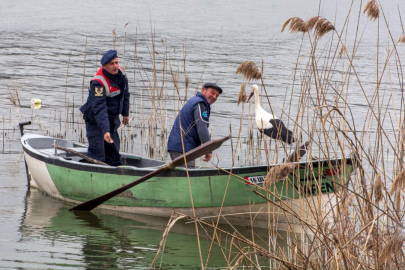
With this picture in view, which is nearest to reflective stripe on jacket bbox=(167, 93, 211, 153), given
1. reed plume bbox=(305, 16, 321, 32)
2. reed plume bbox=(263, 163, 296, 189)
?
reed plume bbox=(305, 16, 321, 32)

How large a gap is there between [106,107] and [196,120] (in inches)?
40.8

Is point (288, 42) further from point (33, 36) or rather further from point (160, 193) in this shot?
point (160, 193)

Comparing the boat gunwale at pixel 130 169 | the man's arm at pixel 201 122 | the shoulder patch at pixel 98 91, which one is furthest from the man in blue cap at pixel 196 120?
the shoulder patch at pixel 98 91

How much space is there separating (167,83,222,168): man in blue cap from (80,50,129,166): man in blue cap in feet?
2.33

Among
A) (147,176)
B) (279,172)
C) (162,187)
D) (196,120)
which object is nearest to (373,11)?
(279,172)

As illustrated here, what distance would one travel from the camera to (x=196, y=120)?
21.7ft

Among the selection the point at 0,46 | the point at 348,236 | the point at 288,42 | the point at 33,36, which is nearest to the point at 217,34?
the point at 288,42

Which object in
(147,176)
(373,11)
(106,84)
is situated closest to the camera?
(373,11)

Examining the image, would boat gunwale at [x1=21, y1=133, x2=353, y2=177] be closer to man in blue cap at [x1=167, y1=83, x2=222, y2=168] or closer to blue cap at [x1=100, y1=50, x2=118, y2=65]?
man in blue cap at [x1=167, y1=83, x2=222, y2=168]

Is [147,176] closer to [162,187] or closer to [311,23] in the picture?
[162,187]

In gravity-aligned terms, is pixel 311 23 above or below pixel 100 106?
above

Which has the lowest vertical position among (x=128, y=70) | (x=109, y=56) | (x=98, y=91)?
(x=98, y=91)

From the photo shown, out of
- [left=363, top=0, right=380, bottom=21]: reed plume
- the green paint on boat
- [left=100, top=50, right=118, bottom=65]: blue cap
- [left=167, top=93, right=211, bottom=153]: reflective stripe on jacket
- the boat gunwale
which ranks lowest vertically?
the green paint on boat

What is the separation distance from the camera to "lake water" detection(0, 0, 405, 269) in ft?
19.1
